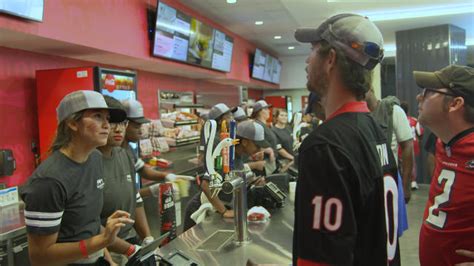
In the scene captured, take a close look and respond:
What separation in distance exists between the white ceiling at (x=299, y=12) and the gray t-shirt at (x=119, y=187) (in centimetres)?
388

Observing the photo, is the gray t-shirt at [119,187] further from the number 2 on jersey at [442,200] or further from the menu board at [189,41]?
the menu board at [189,41]

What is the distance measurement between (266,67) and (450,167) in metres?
8.69

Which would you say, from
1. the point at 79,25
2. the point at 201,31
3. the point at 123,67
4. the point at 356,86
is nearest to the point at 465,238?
the point at 356,86

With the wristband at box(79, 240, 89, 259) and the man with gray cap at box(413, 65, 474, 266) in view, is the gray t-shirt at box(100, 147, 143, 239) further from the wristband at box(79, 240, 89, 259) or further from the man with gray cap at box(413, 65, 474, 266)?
the man with gray cap at box(413, 65, 474, 266)

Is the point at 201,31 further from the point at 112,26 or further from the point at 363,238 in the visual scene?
the point at 363,238

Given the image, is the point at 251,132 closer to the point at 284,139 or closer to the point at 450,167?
the point at 450,167

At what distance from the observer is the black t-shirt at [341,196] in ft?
3.08

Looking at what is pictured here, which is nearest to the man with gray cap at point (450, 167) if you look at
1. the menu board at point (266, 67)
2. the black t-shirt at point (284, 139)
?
the black t-shirt at point (284, 139)

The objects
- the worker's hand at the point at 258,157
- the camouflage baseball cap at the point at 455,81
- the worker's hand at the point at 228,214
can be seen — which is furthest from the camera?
the worker's hand at the point at 258,157

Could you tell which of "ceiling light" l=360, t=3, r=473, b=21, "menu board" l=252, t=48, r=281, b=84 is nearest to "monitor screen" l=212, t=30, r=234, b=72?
"menu board" l=252, t=48, r=281, b=84

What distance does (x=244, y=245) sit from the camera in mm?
1955

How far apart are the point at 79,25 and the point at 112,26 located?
56 centimetres

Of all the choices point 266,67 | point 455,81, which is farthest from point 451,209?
point 266,67

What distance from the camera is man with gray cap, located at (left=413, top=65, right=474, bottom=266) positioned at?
167 centimetres
